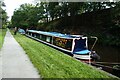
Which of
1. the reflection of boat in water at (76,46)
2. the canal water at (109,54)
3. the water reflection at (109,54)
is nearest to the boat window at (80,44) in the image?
the reflection of boat in water at (76,46)

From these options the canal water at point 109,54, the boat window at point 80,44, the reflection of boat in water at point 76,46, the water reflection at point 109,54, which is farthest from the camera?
the water reflection at point 109,54

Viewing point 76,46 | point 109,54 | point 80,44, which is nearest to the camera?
point 76,46

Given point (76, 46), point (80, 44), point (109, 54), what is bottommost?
point (109, 54)

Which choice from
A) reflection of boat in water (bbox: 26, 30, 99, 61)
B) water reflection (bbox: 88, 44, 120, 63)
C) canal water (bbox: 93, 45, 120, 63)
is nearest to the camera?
reflection of boat in water (bbox: 26, 30, 99, 61)

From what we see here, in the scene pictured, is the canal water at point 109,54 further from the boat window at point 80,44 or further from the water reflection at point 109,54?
the boat window at point 80,44

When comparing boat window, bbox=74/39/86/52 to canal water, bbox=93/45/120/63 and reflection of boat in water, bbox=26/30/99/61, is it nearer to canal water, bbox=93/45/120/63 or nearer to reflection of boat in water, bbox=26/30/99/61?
reflection of boat in water, bbox=26/30/99/61

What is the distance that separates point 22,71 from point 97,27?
2610 cm

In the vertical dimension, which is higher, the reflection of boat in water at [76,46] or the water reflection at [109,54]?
the reflection of boat in water at [76,46]

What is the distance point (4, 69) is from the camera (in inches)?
355

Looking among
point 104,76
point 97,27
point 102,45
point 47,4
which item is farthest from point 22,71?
point 47,4

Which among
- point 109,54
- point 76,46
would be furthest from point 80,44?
point 109,54

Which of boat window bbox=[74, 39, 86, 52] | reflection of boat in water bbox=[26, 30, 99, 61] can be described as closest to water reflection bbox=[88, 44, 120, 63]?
boat window bbox=[74, 39, 86, 52]

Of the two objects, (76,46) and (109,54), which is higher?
(76,46)

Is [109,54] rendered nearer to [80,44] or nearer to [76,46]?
[80,44]
